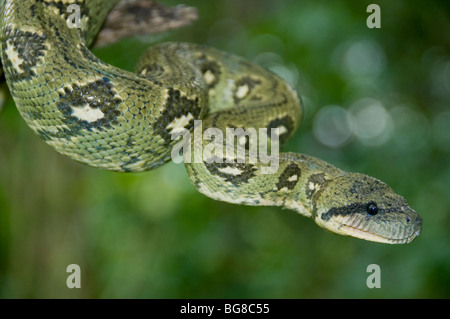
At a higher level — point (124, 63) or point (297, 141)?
point (124, 63)

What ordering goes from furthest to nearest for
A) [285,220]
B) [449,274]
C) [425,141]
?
[285,220] → [425,141] → [449,274]

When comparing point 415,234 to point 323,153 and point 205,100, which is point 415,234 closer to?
point 205,100

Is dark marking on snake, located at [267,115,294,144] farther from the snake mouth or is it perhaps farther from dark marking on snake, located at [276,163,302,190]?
the snake mouth

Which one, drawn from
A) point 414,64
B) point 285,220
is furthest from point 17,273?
point 414,64

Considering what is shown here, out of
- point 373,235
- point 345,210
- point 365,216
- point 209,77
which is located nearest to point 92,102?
point 209,77

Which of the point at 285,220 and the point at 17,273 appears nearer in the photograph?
the point at 17,273

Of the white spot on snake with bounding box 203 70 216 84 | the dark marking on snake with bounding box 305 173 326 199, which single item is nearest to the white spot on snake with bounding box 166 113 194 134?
the white spot on snake with bounding box 203 70 216 84

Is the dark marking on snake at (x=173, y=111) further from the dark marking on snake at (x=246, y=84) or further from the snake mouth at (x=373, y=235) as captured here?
the snake mouth at (x=373, y=235)
